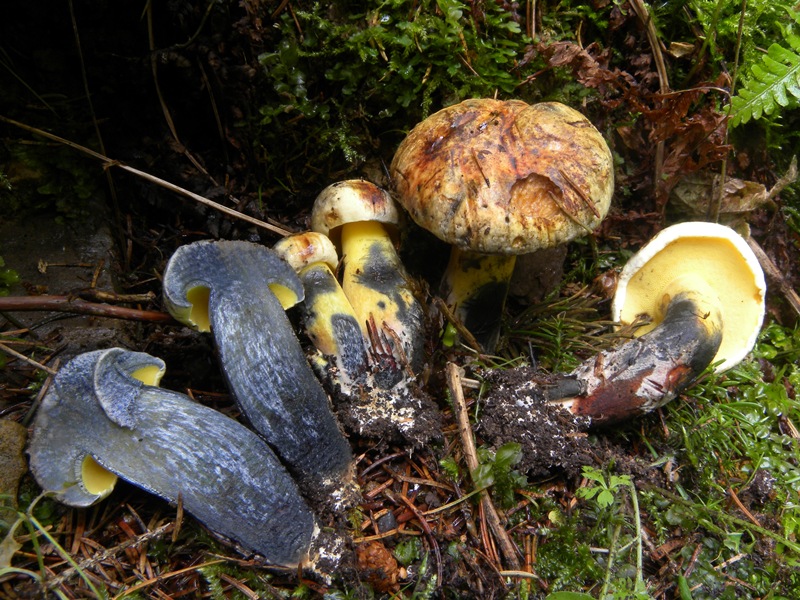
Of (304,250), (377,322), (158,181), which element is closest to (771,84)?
(377,322)

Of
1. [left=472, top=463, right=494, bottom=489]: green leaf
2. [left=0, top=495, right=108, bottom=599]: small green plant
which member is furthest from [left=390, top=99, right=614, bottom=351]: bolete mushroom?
[left=0, top=495, right=108, bottom=599]: small green plant

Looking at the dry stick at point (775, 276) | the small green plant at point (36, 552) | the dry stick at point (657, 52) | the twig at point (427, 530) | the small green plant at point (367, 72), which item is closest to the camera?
the small green plant at point (36, 552)

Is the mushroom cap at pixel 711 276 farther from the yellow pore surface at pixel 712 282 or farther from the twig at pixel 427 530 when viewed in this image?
the twig at pixel 427 530

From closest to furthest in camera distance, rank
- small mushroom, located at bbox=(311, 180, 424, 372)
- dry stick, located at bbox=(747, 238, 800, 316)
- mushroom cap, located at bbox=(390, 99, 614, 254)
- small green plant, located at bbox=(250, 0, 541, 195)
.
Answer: mushroom cap, located at bbox=(390, 99, 614, 254) < small mushroom, located at bbox=(311, 180, 424, 372) < small green plant, located at bbox=(250, 0, 541, 195) < dry stick, located at bbox=(747, 238, 800, 316)

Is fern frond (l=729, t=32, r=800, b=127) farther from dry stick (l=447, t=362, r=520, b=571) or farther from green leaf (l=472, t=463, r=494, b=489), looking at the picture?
green leaf (l=472, t=463, r=494, b=489)

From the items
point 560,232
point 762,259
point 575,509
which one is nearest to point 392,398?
point 575,509

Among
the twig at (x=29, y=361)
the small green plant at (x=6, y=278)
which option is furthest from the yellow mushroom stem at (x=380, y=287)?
the small green plant at (x=6, y=278)

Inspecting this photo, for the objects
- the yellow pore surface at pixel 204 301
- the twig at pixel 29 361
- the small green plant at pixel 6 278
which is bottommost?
the yellow pore surface at pixel 204 301
